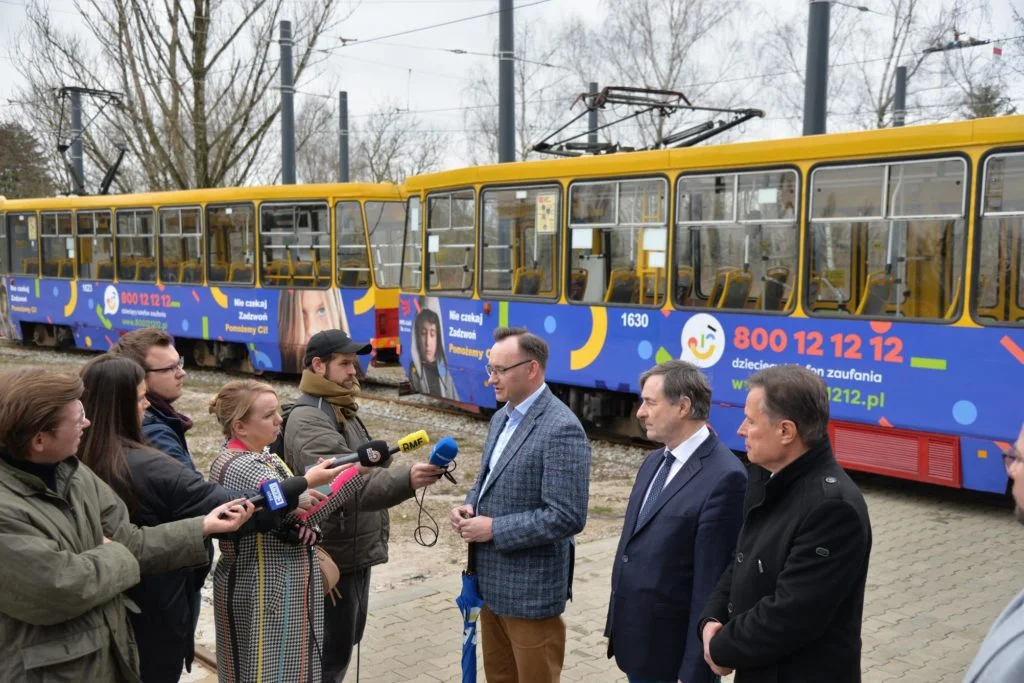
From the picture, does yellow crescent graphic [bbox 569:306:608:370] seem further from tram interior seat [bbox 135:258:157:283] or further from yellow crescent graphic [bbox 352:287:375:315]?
tram interior seat [bbox 135:258:157:283]

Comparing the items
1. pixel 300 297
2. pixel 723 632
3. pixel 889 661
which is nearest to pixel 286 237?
pixel 300 297

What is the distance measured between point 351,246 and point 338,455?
35.9ft

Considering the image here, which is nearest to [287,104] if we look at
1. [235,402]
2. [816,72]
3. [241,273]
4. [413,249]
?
[241,273]

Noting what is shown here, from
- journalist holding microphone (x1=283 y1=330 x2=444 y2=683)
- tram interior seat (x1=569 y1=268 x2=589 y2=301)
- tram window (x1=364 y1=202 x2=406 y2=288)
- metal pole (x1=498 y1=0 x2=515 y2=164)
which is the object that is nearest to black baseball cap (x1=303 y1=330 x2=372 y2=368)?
journalist holding microphone (x1=283 y1=330 x2=444 y2=683)

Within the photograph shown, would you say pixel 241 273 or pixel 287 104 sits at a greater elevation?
pixel 287 104

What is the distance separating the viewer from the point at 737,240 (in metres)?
8.73

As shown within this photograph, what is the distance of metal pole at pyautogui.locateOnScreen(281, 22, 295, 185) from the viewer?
57.9 ft

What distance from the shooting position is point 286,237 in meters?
14.8

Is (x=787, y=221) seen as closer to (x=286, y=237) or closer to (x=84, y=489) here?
(x=84, y=489)

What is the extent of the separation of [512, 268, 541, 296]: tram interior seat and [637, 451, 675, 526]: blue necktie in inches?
287

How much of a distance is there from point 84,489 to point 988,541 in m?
6.27

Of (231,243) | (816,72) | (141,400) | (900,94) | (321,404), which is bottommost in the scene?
(321,404)

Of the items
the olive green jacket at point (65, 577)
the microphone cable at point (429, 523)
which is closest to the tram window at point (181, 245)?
the microphone cable at point (429, 523)

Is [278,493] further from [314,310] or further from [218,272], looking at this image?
[218,272]
